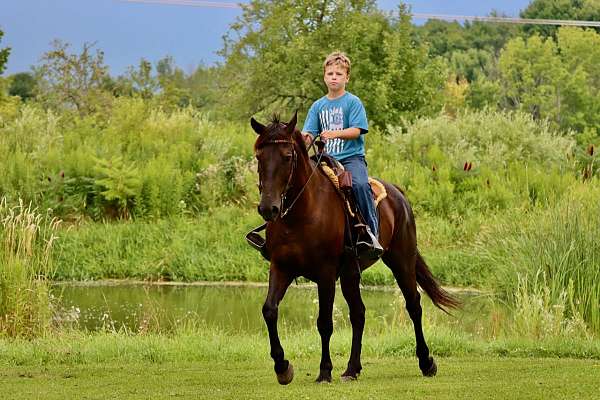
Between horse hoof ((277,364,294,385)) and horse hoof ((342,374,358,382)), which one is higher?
horse hoof ((277,364,294,385))

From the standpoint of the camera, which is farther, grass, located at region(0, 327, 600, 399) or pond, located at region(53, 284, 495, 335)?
pond, located at region(53, 284, 495, 335)

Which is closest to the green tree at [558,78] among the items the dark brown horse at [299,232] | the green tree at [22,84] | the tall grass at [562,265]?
the green tree at [22,84]

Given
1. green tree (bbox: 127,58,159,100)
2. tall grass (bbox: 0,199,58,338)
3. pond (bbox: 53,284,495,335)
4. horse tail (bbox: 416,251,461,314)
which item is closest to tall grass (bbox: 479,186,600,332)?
pond (bbox: 53,284,495,335)

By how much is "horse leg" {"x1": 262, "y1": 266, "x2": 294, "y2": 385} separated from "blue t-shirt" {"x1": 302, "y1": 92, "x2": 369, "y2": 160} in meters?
1.55

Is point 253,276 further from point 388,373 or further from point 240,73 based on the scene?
point 240,73

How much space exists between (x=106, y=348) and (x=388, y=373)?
371 cm

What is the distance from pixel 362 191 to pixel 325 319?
125 cm

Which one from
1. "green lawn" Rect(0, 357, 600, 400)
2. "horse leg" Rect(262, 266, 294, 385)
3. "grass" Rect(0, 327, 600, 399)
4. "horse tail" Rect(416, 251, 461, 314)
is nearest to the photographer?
"horse leg" Rect(262, 266, 294, 385)

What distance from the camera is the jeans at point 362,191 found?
31.3 ft

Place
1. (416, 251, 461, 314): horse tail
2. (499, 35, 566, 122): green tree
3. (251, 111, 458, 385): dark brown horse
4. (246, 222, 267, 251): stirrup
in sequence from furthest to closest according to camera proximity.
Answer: (499, 35, 566, 122): green tree
(416, 251, 461, 314): horse tail
(246, 222, 267, 251): stirrup
(251, 111, 458, 385): dark brown horse

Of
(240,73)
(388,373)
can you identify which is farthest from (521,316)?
(240,73)

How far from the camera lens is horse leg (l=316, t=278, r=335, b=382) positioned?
9008 millimetres

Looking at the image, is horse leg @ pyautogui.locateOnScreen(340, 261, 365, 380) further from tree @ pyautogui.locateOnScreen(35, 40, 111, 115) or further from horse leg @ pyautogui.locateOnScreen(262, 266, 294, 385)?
tree @ pyautogui.locateOnScreen(35, 40, 111, 115)

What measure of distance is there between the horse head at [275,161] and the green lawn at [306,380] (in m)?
1.61
